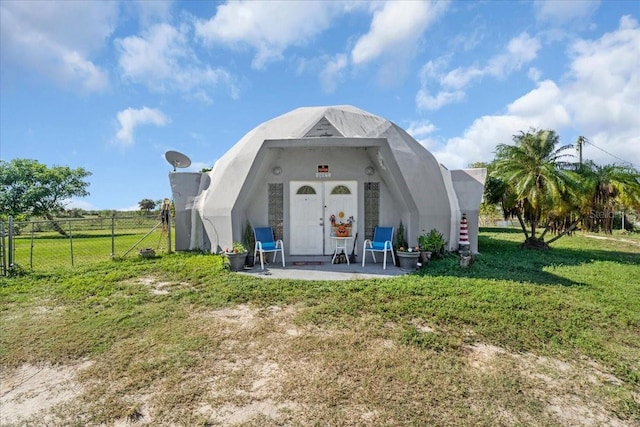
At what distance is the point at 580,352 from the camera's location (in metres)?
4.18

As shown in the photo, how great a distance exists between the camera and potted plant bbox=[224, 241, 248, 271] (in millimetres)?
7929

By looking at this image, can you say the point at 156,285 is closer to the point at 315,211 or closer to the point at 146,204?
the point at 315,211

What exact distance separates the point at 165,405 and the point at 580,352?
480cm

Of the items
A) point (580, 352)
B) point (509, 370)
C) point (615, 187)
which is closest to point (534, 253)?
point (615, 187)

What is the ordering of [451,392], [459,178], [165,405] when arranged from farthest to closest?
[459,178] → [451,392] → [165,405]

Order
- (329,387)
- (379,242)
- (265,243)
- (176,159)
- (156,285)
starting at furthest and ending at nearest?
(176,159), (379,242), (265,243), (156,285), (329,387)

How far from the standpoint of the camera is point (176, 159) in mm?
11039

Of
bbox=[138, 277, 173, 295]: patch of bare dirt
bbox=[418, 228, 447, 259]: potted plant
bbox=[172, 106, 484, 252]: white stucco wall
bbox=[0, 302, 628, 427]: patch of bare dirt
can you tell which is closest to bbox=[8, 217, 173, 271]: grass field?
bbox=[172, 106, 484, 252]: white stucco wall

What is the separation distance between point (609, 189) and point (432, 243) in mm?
8007

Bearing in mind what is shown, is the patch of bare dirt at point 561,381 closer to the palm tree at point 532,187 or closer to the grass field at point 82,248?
the palm tree at point 532,187

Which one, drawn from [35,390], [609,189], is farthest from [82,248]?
[609,189]

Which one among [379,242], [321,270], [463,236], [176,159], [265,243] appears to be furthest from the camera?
[176,159]

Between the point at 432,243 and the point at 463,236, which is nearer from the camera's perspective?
the point at 432,243

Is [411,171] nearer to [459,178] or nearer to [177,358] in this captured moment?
[459,178]
